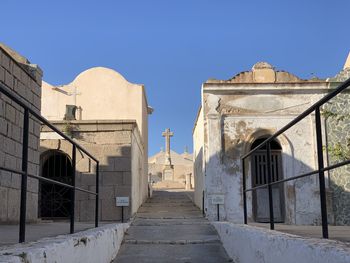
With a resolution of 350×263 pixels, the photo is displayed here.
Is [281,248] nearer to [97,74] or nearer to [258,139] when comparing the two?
[258,139]

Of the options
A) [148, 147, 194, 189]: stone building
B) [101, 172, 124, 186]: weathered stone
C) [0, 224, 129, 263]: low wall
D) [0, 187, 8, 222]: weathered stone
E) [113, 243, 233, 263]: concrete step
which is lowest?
[113, 243, 233, 263]: concrete step

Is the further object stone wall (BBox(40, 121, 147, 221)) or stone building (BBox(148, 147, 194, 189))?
stone building (BBox(148, 147, 194, 189))

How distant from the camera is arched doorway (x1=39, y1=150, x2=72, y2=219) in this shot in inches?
478

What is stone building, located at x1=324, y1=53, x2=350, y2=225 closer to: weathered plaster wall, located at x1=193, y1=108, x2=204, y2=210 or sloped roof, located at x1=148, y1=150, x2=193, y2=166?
weathered plaster wall, located at x1=193, y1=108, x2=204, y2=210

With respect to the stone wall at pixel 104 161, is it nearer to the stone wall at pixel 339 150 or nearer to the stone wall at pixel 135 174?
the stone wall at pixel 135 174

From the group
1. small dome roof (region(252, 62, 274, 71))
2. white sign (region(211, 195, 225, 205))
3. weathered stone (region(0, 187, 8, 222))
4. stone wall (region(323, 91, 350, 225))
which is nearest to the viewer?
weathered stone (region(0, 187, 8, 222))

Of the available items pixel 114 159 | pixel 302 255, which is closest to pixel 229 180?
pixel 114 159

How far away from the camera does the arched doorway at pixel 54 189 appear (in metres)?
12.1

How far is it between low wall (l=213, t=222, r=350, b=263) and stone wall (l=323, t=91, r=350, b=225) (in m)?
8.36

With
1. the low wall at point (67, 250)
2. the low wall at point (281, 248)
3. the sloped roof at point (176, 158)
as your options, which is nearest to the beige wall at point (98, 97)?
the low wall at point (67, 250)

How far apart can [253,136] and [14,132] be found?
27.1 feet

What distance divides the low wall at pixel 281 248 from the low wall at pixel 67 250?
151cm

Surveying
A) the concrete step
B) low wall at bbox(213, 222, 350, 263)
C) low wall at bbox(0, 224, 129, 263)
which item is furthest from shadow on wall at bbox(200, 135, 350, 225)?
low wall at bbox(0, 224, 129, 263)

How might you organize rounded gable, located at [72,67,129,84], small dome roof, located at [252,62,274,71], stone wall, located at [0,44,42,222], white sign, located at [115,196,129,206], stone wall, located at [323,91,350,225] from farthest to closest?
1. rounded gable, located at [72,67,129,84]
2. small dome roof, located at [252,62,274,71]
3. stone wall, located at [323,91,350,225]
4. white sign, located at [115,196,129,206]
5. stone wall, located at [0,44,42,222]
